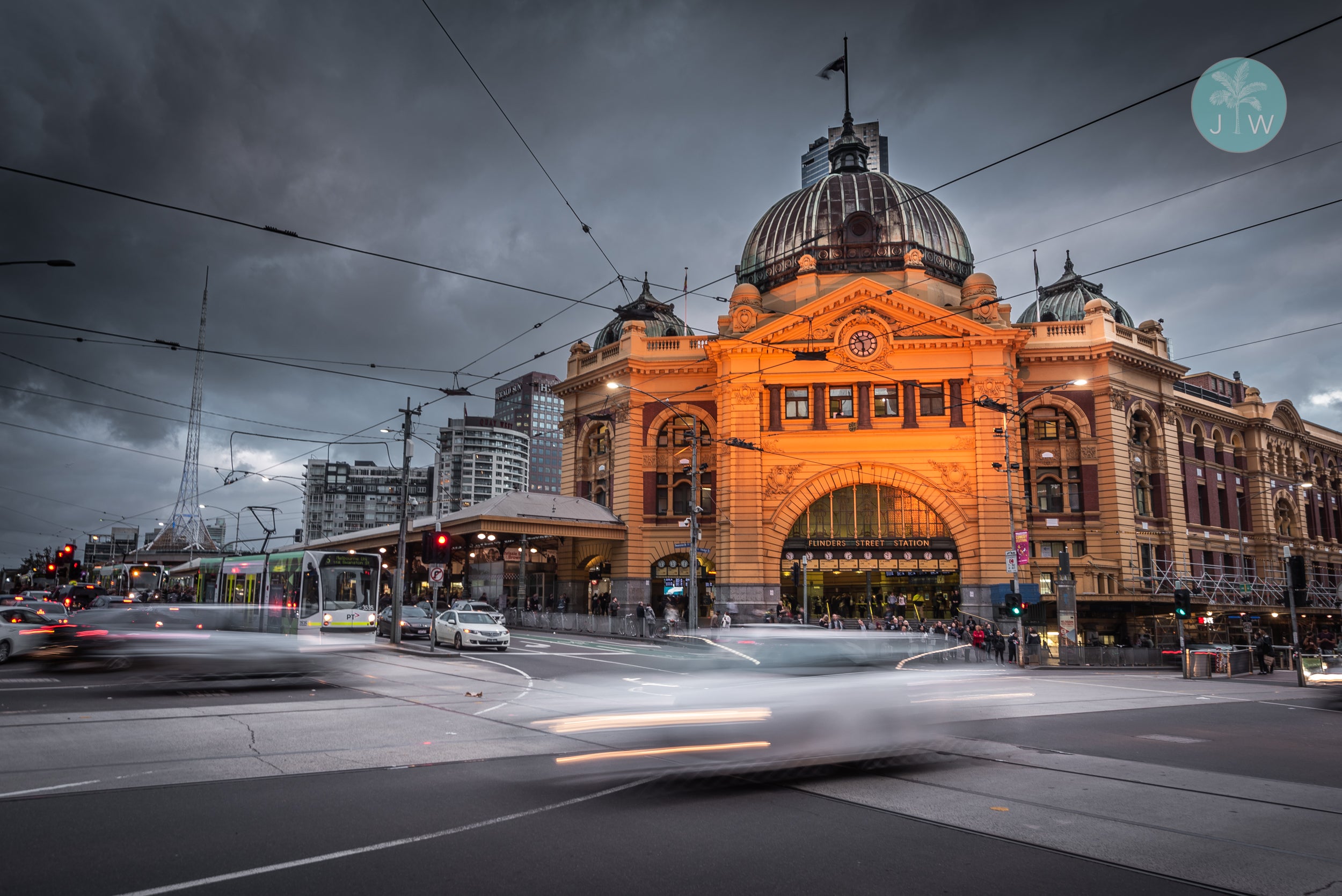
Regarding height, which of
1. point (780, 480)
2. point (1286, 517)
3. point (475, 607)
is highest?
point (780, 480)

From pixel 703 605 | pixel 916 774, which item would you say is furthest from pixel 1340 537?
pixel 916 774

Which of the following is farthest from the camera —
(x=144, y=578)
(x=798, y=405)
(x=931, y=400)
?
(x=144, y=578)

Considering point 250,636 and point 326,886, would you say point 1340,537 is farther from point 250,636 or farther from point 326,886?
point 326,886

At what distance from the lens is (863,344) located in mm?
44344

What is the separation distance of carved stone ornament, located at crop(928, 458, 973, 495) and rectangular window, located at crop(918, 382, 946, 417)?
2.53m

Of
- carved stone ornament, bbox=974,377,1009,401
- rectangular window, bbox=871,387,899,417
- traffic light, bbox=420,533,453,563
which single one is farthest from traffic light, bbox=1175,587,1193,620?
traffic light, bbox=420,533,453,563

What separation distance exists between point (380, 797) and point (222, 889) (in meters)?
2.64

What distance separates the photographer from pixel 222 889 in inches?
222

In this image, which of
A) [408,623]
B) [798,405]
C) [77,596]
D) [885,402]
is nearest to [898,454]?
[885,402]

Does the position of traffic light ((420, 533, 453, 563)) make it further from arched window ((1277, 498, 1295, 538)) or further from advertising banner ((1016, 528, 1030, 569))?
arched window ((1277, 498, 1295, 538))

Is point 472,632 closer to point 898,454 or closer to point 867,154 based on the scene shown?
point 898,454

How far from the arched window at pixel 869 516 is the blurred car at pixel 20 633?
31438 mm

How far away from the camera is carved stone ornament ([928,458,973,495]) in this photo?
4269cm

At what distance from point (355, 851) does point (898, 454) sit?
39.6 metres
